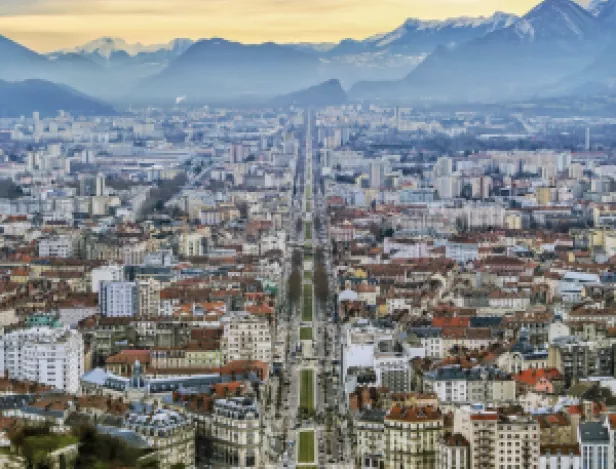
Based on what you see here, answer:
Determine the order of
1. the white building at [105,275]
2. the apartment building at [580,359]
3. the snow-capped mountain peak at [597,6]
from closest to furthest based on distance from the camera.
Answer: the apartment building at [580,359], the white building at [105,275], the snow-capped mountain peak at [597,6]

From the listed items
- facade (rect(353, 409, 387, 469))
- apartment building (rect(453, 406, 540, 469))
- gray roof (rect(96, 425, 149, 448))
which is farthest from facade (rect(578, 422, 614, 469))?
gray roof (rect(96, 425, 149, 448))

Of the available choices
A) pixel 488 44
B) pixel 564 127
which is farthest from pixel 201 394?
pixel 488 44

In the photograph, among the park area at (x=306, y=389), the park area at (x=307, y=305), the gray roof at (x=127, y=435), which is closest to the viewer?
the gray roof at (x=127, y=435)

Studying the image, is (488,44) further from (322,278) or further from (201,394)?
(201,394)

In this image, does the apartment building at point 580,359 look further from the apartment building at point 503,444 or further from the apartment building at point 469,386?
the apartment building at point 503,444

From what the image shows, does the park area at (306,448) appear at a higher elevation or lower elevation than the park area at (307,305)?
higher

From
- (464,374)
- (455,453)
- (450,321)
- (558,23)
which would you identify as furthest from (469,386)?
(558,23)

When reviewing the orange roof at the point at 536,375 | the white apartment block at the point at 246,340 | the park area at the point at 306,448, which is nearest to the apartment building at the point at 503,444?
the park area at the point at 306,448

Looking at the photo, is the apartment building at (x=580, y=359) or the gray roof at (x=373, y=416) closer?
the gray roof at (x=373, y=416)
